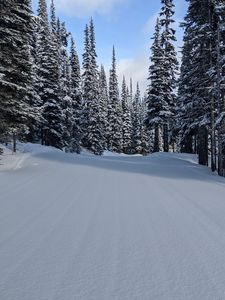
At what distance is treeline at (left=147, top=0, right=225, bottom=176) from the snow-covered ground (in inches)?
343

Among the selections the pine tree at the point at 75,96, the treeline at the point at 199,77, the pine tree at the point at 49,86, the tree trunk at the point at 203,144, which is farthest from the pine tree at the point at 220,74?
the pine tree at the point at 75,96

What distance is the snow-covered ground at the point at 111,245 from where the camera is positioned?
421cm

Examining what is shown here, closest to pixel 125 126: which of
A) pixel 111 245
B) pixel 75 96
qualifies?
pixel 75 96

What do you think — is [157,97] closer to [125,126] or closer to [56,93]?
[56,93]

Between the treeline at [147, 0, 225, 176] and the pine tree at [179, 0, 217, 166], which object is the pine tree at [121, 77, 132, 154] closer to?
the treeline at [147, 0, 225, 176]

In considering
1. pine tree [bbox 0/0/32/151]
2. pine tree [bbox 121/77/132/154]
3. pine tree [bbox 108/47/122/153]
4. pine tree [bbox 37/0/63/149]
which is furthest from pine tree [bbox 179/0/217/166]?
pine tree [bbox 121/77/132/154]

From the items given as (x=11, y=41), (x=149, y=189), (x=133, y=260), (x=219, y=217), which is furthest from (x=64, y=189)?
(x=11, y=41)

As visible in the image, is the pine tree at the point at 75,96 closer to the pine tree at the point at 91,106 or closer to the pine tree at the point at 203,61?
the pine tree at the point at 91,106

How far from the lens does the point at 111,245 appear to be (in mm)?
5879

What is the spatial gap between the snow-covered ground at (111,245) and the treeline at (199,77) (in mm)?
8723

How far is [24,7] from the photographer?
2145 centimetres

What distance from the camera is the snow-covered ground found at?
421 cm

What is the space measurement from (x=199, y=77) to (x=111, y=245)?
64.2ft

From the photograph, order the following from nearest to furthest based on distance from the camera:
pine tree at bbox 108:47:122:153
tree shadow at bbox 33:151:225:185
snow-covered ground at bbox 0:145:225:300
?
snow-covered ground at bbox 0:145:225:300 → tree shadow at bbox 33:151:225:185 → pine tree at bbox 108:47:122:153
